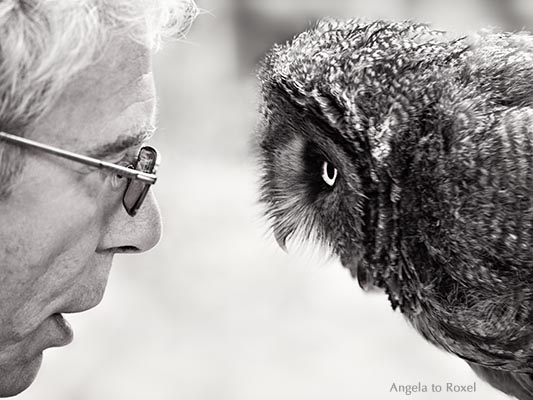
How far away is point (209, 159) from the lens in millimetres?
3279

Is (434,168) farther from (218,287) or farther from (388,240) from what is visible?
(218,287)

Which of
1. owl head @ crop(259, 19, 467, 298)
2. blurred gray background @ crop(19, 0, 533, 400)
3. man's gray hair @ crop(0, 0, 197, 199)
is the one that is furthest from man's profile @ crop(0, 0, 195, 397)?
blurred gray background @ crop(19, 0, 533, 400)

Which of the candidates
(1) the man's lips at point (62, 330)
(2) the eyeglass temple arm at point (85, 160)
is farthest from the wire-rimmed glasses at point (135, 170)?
(1) the man's lips at point (62, 330)

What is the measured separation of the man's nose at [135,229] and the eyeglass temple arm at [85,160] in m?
0.06

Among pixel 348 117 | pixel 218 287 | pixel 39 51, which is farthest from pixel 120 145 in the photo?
pixel 218 287

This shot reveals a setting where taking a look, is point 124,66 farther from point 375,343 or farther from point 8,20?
point 375,343

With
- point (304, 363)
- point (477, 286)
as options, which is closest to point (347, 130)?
point (477, 286)

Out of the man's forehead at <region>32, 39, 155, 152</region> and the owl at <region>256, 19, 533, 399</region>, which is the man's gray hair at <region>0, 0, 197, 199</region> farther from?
the owl at <region>256, 19, 533, 399</region>

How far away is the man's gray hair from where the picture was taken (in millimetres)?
889

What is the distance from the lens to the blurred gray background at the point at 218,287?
9.03 feet

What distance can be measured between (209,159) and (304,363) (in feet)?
3.10

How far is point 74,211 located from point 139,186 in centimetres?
9

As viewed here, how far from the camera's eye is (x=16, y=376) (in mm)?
1152

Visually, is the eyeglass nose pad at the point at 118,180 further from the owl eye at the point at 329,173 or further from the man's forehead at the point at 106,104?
the owl eye at the point at 329,173
